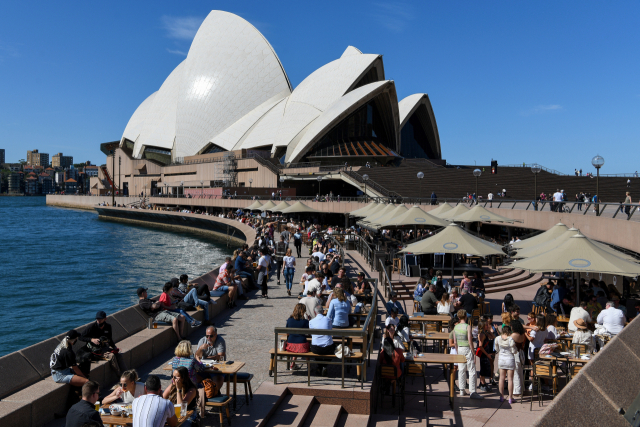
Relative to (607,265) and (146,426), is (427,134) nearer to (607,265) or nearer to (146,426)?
(607,265)

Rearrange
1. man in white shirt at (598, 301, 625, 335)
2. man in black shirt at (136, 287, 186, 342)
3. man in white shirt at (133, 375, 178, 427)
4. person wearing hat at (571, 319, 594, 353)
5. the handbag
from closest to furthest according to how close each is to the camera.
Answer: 1. man in white shirt at (133, 375, 178, 427)
2. the handbag
3. person wearing hat at (571, 319, 594, 353)
4. man in white shirt at (598, 301, 625, 335)
5. man in black shirt at (136, 287, 186, 342)

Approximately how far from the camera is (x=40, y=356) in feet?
20.2

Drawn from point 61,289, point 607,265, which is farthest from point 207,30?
point 607,265

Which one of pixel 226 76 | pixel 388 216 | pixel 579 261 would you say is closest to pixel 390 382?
pixel 579 261

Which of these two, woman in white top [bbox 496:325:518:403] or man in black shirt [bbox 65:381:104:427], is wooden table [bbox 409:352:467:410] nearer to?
woman in white top [bbox 496:325:518:403]

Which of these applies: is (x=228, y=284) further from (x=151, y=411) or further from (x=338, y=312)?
(x=151, y=411)

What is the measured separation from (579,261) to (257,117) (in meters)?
62.0

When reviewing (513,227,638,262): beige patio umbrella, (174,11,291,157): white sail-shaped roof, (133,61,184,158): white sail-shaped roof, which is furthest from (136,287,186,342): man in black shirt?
(133,61,184,158): white sail-shaped roof

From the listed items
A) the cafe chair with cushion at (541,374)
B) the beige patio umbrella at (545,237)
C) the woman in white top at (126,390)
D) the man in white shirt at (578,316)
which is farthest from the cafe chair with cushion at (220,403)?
the beige patio umbrella at (545,237)

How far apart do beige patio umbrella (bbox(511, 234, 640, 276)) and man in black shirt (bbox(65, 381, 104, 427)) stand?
7733 millimetres

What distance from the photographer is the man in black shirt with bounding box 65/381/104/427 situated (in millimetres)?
4359

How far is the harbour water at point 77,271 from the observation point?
16.4 metres

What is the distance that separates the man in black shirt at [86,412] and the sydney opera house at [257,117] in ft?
155

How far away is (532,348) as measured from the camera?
746cm
